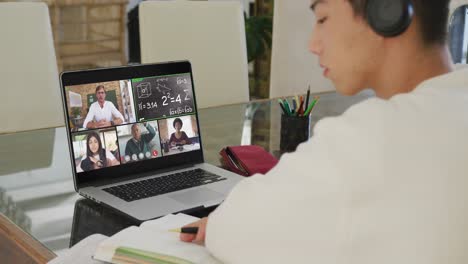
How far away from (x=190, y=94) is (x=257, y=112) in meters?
0.60

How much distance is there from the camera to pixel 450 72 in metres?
0.89

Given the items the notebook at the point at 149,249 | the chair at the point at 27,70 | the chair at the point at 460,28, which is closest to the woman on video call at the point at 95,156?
the notebook at the point at 149,249

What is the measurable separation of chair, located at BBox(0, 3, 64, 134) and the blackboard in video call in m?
0.72

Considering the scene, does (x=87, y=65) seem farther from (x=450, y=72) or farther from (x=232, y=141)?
(x=450, y=72)

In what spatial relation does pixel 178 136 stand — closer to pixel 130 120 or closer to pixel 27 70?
pixel 130 120

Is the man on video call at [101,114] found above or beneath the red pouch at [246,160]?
above

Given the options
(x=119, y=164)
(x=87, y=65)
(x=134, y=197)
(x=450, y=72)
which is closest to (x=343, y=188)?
(x=450, y=72)

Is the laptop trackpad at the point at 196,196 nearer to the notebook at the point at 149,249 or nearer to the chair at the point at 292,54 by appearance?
the notebook at the point at 149,249

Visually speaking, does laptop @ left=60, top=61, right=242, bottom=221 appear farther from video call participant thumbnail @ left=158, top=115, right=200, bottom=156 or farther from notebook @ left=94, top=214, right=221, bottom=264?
notebook @ left=94, top=214, right=221, bottom=264

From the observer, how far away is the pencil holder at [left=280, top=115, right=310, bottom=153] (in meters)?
1.74

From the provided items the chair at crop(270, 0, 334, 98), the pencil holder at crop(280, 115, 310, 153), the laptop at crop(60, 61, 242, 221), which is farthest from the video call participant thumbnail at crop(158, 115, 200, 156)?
the chair at crop(270, 0, 334, 98)

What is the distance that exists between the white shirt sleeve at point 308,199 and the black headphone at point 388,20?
0.32 ft

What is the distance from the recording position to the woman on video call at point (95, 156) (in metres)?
1.48

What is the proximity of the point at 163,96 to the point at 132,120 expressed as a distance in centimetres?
10
